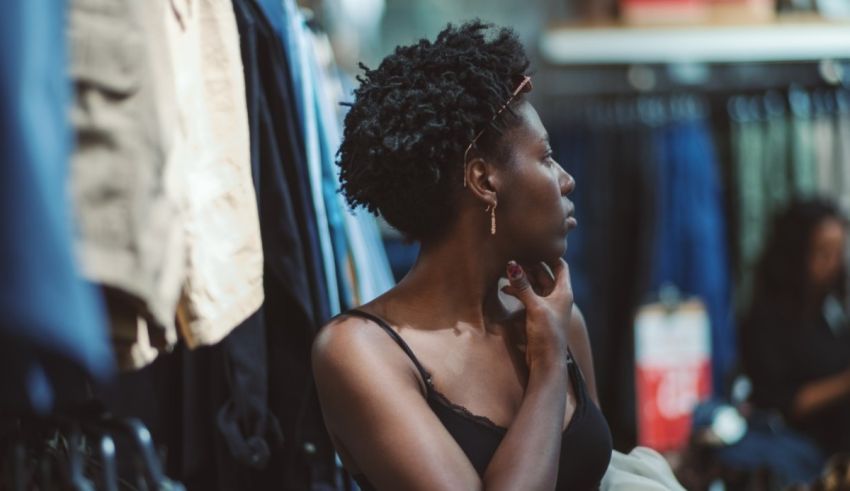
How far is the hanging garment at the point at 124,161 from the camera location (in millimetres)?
1120

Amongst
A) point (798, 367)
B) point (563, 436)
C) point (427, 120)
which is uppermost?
point (427, 120)

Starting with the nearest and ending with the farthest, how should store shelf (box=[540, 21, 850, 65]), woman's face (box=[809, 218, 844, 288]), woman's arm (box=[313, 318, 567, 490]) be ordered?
woman's arm (box=[313, 318, 567, 490]) → woman's face (box=[809, 218, 844, 288]) → store shelf (box=[540, 21, 850, 65])

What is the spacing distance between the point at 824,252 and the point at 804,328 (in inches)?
13.0

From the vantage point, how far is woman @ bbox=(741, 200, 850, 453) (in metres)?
4.38

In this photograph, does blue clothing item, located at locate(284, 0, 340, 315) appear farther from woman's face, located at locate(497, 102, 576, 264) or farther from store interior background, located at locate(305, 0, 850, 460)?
store interior background, located at locate(305, 0, 850, 460)

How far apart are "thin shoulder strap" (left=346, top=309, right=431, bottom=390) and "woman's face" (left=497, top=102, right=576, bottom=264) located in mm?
242

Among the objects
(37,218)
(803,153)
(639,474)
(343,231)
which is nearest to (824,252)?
(803,153)

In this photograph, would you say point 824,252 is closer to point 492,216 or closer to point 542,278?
point 542,278

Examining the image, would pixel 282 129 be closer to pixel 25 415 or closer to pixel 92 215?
pixel 25 415

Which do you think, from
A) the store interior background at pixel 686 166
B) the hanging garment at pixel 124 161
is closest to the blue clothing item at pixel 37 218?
the hanging garment at pixel 124 161

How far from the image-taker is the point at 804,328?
4.50 m

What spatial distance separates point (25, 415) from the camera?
155 centimetres

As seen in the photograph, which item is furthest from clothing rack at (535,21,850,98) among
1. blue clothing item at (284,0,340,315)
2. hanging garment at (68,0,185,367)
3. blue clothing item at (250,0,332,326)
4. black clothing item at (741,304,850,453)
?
hanging garment at (68,0,185,367)

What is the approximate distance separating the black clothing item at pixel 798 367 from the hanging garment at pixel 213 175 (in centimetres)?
309
